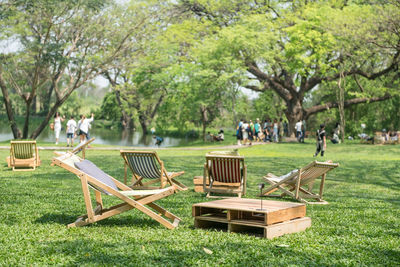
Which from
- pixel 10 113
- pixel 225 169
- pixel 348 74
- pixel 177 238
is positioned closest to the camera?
pixel 177 238

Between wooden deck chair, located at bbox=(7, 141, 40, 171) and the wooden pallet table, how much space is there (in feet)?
28.6

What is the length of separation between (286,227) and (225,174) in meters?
3.74

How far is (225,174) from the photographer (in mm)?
9711

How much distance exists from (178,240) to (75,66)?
29269 millimetres

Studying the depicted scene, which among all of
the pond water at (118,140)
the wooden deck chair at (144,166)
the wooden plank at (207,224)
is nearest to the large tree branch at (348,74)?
the pond water at (118,140)

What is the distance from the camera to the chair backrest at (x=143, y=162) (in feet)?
30.6

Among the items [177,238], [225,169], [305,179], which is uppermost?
[225,169]

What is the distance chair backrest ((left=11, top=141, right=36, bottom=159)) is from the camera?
13.9 m

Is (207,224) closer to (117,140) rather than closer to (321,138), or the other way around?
(321,138)

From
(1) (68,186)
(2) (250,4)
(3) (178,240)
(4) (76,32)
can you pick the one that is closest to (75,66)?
(4) (76,32)

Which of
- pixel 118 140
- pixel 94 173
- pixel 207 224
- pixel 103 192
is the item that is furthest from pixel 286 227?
pixel 118 140

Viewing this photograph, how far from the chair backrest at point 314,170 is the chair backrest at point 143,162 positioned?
2694 millimetres

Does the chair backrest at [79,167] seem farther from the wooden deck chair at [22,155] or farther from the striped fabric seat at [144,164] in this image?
the wooden deck chair at [22,155]

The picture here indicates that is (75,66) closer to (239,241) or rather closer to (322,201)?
(322,201)
